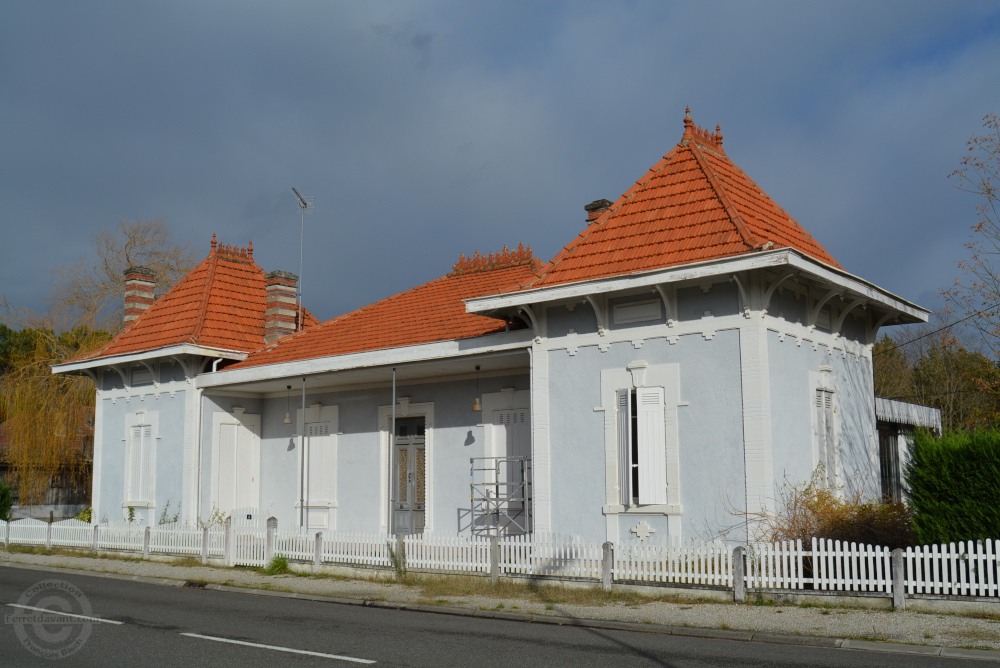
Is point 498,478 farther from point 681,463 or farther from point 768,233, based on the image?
point 768,233

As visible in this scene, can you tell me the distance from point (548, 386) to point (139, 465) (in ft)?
38.6

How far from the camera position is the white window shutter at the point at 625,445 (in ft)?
41.2

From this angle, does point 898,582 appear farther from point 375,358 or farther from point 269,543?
point 269,543

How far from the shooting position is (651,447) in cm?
1234

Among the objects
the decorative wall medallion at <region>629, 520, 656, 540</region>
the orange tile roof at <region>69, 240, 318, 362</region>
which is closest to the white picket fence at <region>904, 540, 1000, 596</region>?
the decorative wall medallion at <region>629, 520, 656, 540</region>

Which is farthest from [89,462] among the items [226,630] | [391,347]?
[226,630]

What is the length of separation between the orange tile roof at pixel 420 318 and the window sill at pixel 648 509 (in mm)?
4702

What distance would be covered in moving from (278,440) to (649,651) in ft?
44.4

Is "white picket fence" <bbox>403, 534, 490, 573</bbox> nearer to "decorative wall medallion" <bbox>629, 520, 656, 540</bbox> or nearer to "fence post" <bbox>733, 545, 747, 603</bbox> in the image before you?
"decorative wall medallion" <bbox>629, 520, 656, 540</bbox>

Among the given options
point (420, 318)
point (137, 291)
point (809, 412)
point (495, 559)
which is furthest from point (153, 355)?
point (809, 412)

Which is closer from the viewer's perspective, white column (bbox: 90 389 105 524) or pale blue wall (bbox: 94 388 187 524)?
pale blue wall (bbox: 94 388 187 524)

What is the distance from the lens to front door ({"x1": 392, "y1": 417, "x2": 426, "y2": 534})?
17.9 meters

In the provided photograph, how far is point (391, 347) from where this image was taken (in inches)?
629

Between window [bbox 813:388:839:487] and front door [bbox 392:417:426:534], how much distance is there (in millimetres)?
8062
